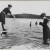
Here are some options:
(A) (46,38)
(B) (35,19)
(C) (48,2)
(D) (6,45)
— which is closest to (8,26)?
(D) (6,45)

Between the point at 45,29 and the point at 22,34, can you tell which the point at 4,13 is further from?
the point at 45,29

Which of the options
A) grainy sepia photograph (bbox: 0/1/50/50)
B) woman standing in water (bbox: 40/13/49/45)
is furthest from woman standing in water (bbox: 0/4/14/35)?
woman standing in water (bbox: 40/13/49/45)

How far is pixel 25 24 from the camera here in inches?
53.6

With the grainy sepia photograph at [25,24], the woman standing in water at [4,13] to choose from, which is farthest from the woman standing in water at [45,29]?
the woman standing in water at [4,13]

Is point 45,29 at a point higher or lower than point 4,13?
lower

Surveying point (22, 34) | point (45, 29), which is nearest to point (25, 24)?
point (22, 34)

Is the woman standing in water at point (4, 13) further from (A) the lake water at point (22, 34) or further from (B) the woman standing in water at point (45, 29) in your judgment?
(B) the woman standing in water at point (45, 29)

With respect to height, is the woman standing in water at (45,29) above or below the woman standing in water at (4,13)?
below

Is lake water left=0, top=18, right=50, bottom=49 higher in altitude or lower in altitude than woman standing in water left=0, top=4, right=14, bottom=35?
lower

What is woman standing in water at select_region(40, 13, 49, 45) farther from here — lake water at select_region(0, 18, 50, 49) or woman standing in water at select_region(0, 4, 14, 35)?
woman standing in water at select_region(0, 4, 14, 35)

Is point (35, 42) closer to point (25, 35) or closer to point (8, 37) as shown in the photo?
point (25, 35)

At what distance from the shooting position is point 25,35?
1.35 m

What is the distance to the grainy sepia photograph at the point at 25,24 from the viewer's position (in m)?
1.32

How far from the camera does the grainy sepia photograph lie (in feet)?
4.34
